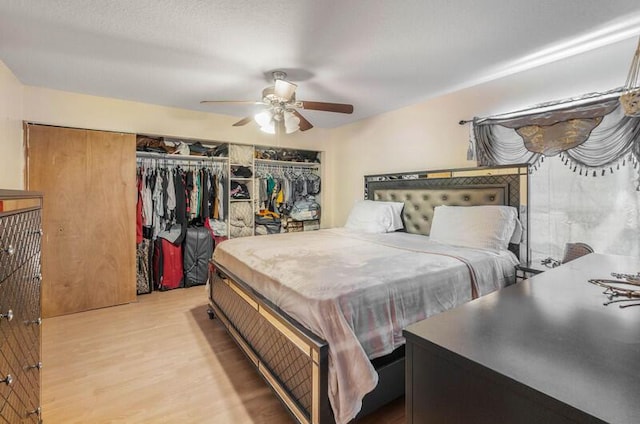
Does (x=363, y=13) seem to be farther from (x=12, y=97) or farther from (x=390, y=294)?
(x=12, y=97)

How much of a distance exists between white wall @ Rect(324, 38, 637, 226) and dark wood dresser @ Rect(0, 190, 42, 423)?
3.40 meters

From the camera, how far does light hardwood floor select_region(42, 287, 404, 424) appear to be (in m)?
1.71

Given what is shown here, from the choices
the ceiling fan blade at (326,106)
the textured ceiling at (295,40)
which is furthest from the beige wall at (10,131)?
the ceiling fan blade at (326,106)

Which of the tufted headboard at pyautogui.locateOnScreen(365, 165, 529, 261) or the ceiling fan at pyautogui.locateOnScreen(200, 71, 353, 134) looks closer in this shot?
the ceiling fan at pyautogui.locateOnScreen(200, 71, 353, 134)

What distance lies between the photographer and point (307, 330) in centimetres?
149

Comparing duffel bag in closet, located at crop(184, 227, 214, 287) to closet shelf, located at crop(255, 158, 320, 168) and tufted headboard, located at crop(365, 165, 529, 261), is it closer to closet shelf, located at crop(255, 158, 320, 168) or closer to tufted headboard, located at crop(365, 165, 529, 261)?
closet shelf, located at crop(255, 158, 320, 168)

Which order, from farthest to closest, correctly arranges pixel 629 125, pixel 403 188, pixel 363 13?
pixel 403 188
pixel 629 125
pixel 363 13

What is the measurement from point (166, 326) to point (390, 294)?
231cm

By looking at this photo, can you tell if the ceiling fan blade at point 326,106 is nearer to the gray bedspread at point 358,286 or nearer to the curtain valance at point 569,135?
the gray bedspread at point 358,286

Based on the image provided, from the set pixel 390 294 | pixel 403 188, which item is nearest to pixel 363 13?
pixel 390 294

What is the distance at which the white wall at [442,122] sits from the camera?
229cm

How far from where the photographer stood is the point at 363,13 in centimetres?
185

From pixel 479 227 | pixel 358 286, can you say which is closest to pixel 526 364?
pixel 358 286

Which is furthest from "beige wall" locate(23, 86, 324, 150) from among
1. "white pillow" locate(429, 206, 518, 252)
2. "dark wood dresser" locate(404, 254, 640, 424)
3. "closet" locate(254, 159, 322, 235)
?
"dark wood dresser" locate(404, 254, 640, 424)
